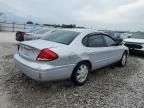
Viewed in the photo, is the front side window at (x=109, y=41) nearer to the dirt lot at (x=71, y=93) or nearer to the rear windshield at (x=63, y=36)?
the dirt lot at (x=71, y=93)

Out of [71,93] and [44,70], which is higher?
[44,70]

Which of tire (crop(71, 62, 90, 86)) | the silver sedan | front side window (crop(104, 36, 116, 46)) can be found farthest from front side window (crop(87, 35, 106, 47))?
tire (crop(71, 62, 90, 86))

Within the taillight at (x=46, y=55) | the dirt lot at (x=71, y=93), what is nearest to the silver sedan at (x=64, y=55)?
the taillight at (x=46, y=55)

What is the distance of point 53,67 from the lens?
3525 mm

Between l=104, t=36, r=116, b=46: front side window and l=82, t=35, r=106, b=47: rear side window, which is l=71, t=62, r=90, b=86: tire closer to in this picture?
l=82, t=35, r=106, b=47: rear side window

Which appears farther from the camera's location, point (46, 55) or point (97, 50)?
point (97, 50)

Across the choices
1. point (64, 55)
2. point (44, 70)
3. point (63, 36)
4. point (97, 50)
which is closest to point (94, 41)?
point (97, 50)

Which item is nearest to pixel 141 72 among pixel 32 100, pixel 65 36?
pixel 65 36

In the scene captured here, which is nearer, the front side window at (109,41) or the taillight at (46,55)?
the taillight at (46,55)

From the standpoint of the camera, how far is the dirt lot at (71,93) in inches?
135

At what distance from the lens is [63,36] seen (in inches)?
176

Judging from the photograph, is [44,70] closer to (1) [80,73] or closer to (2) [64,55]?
(2) [64,55]

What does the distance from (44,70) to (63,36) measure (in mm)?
1385

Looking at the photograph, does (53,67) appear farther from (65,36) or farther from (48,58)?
(65,36)
